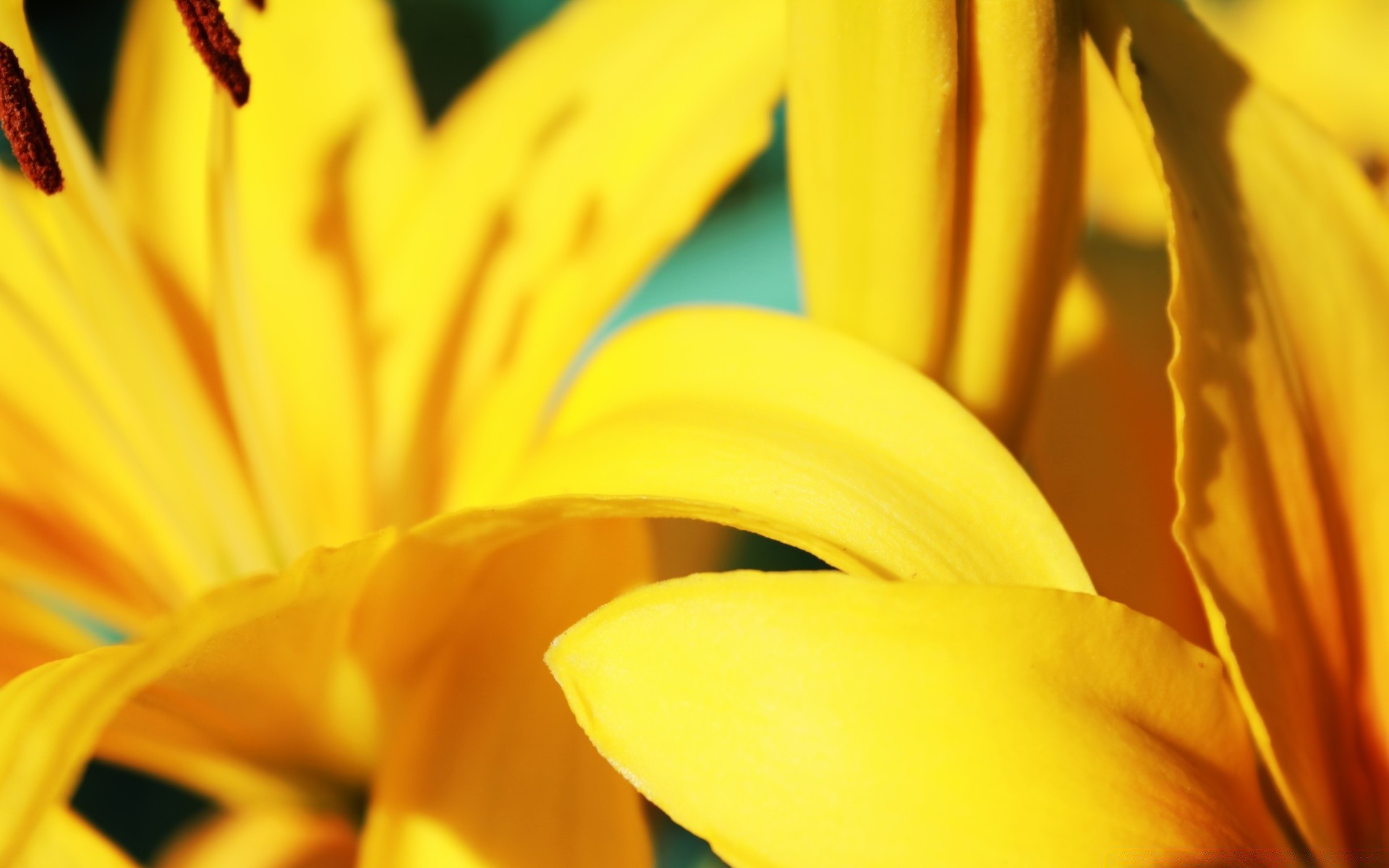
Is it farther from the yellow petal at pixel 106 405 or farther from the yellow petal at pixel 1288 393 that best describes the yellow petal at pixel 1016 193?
the yellow petal at pixel 106 405

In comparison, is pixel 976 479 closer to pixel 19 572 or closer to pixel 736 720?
pixel 736 720

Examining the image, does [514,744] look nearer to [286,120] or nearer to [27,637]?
[27,637]

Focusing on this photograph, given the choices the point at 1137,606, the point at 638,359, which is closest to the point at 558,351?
the point at 638,359

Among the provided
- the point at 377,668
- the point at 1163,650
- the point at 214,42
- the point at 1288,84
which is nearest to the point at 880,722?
the point at 1163,650

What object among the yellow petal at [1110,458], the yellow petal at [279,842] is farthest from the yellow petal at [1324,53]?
the yellow petal at [279,842]

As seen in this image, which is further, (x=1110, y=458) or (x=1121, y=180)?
(x=1121, y=180)
